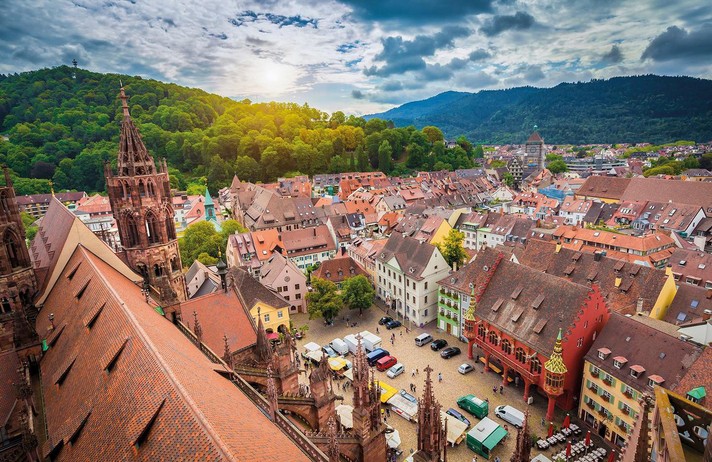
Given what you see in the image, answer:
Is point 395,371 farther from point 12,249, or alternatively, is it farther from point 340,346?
point 12,249

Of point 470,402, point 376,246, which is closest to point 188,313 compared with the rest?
point 470,402

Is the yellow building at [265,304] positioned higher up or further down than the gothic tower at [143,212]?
further down

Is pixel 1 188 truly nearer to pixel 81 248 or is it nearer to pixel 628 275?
pixel 81 248

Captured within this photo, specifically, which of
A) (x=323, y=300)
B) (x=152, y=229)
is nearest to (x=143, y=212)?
(x=152, y=229)

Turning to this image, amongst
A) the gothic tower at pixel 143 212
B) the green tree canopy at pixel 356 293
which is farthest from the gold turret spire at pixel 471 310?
the gothic tower at pixel 143 212

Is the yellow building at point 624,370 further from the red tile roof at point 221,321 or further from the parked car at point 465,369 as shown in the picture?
the red tile roof at point 221,321

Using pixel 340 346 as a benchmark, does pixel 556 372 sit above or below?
above
